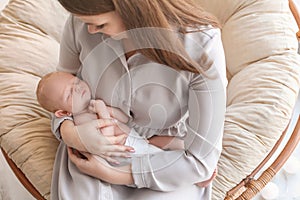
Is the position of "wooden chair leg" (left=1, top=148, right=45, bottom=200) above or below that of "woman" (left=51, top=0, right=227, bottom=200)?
below

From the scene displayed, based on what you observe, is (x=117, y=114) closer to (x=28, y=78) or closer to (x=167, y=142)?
(x=167, y=142)

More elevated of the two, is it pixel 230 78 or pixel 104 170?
pixel 104 170

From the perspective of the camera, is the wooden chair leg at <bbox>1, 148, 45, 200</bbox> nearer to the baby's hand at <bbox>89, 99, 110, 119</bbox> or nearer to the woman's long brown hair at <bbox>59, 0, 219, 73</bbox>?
the baby's hand at <bbox>89, 99, 110, 119</bbox>

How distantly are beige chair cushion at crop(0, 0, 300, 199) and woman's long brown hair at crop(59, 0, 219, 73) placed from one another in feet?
1.16

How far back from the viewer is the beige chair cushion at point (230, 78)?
122 cm

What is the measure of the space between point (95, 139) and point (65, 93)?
4.7 inches

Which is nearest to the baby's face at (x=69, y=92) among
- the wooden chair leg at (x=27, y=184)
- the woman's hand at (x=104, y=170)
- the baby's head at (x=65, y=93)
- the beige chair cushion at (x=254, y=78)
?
the baby's head at (x=65, y=93)

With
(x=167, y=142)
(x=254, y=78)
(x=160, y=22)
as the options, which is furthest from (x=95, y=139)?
(x=254, y=78)

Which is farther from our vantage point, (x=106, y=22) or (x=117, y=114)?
(x=117, y=114)

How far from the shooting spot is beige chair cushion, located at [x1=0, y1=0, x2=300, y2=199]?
4.02 feet

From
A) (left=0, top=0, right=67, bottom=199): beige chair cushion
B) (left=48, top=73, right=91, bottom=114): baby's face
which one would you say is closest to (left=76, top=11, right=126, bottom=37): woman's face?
(left=48, top=73, right=91, bottom=114): baby's face

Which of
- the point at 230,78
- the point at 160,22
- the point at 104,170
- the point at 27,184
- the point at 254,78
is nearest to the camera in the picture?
the point at 160,22

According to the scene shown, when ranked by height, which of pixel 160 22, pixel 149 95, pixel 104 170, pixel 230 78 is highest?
pixel 160 22

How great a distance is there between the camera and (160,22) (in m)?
0.91
